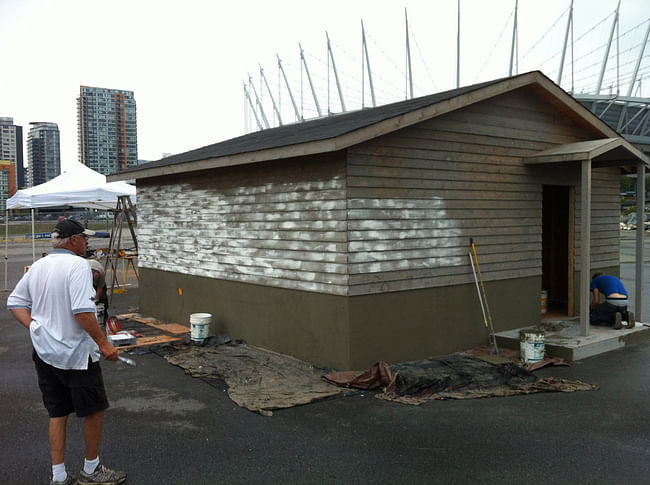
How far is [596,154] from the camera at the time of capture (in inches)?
302

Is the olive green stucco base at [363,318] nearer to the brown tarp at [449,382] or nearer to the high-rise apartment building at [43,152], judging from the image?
the brown tarp at [449,382]

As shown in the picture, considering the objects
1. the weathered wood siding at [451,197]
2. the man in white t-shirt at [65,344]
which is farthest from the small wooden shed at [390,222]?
the man in white t-shirt at [65,344]

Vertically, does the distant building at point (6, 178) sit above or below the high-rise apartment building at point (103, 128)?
below

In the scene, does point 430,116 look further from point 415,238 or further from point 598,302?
point 598,302

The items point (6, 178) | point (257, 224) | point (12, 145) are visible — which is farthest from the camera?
point (12, 145)

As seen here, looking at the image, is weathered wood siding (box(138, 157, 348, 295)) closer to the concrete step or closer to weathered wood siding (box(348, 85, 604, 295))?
weathered wood siding (box(348, 85, 604, 295))

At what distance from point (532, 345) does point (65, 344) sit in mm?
5525

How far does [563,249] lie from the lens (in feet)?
35.6

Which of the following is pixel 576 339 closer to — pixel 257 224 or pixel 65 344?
pixel 257 224

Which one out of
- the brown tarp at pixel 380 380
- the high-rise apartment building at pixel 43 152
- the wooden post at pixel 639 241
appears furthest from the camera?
→ the high-rise apartment building at pixel 43 152

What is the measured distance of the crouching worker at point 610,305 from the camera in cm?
859

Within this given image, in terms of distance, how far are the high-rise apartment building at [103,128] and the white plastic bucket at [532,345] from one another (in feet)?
260

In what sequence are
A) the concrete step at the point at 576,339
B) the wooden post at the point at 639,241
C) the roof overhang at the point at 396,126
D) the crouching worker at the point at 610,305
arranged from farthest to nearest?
1. the wooden post at the point at 639,241
2. the crouching worker at the point at 610,305
3. the concrete step at the point at 576,339
4. the roof overhang at the point at 396,126

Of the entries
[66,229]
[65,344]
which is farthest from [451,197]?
[65,344]
